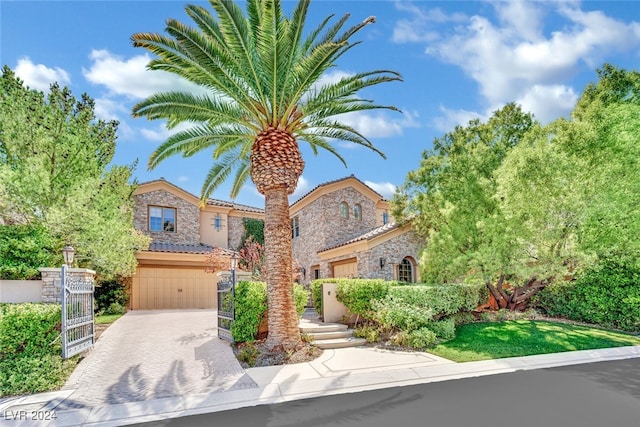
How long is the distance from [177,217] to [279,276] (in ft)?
54.7

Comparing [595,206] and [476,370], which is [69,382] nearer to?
[476,370]

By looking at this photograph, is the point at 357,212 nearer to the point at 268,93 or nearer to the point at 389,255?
the point at 389,255

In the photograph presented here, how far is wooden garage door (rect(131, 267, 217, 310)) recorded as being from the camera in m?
22.4

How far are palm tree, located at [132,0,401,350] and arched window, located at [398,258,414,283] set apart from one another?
11.2 m

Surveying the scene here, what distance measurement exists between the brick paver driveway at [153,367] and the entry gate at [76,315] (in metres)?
0.50

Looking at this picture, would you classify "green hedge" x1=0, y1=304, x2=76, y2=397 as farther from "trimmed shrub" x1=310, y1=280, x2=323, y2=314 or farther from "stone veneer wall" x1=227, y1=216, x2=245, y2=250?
"stone veneer wall" x1=227, y1=216, x2=245, y2=250

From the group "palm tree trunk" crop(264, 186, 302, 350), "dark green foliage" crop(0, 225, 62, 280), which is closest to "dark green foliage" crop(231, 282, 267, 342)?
"palm tree trunk" crop(264, 186, 302, 350)

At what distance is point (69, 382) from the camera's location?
27.8 feet

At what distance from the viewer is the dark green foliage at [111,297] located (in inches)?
782

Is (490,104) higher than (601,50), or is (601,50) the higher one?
(601,50)

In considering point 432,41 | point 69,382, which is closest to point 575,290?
point 432,41

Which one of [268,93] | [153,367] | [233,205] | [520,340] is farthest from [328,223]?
[153,367]

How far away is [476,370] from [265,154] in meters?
7.83

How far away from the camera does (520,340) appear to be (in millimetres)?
12062
